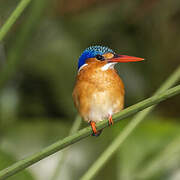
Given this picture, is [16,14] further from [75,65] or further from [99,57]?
[75,65]

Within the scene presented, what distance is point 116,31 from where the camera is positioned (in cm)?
280

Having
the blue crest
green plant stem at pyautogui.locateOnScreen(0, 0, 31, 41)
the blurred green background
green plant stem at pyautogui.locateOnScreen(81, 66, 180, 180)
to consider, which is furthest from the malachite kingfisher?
the blurred green background

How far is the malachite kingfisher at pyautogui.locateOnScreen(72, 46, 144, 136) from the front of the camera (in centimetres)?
136

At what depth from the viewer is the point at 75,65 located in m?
2.63

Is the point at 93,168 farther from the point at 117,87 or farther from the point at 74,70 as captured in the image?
the point at 74,70

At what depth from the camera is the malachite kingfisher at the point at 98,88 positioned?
1356 mm

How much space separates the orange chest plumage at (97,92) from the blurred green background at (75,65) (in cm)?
74

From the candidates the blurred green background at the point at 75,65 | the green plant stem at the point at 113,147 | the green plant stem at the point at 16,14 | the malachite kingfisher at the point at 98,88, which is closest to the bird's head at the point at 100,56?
the malachite kingfisher at the point at 98,88

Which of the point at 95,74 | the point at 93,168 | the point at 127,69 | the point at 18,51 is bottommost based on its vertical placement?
the point at 127,69

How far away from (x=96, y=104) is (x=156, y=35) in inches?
58.2

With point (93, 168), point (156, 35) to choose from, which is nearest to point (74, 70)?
point (156, 35)

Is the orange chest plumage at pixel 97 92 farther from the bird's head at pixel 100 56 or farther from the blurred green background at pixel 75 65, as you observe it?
the blurred green background at pixel 75 65

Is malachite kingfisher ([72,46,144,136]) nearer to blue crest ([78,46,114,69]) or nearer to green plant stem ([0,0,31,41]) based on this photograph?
blue crest ([78,46,114,69])

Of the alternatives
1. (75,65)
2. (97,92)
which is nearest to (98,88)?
(97,92)
